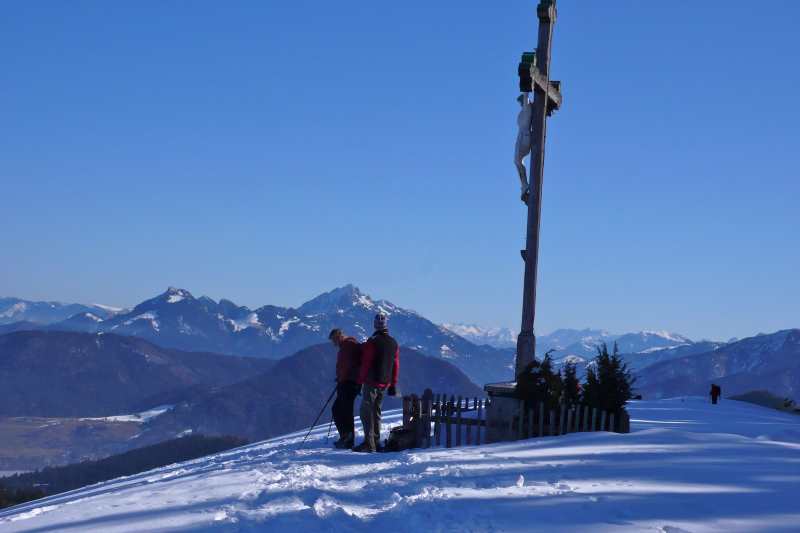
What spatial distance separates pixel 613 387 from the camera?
1509 cm

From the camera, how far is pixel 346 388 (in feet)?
50.2

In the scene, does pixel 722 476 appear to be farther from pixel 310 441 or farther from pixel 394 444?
pixel 310 441

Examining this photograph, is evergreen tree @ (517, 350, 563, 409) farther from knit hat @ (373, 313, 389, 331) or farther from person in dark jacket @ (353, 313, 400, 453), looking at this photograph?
knit hat @ (373, 313, 389, 331)

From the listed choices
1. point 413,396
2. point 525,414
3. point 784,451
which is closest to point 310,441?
point 413,396

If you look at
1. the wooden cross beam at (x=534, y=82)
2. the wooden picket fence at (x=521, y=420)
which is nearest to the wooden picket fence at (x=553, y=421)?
the wooden picket fence at (x=521, y=420)

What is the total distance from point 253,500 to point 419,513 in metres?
2.07

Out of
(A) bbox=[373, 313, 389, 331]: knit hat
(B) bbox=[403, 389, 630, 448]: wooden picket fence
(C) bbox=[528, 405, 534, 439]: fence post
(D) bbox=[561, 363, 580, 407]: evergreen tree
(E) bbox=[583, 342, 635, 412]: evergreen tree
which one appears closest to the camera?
(A) bbox=[373, 313, 389, 331]: knit hat

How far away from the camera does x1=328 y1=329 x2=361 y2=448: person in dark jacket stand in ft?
49.3

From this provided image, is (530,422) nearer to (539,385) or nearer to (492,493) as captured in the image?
(539,385)

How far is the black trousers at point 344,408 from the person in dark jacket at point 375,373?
26.6 inches

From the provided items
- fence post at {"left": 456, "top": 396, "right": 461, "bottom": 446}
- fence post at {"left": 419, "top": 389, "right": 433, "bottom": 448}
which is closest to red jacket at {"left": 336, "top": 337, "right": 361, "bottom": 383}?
fence post at {"left": 419, "top": 389, "right": 433, "bottom": 448}

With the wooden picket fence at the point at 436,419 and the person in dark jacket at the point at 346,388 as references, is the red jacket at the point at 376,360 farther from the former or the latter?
the wooden picket fence at the point at 436,419

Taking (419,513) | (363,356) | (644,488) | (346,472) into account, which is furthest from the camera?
(363,356)

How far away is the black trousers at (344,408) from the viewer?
49.3 feet
